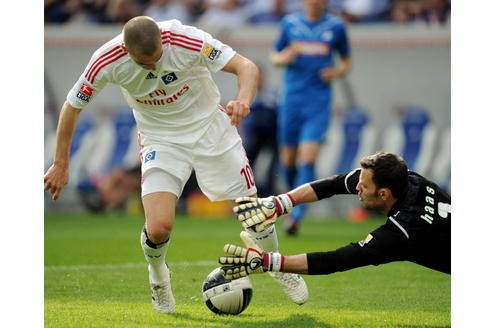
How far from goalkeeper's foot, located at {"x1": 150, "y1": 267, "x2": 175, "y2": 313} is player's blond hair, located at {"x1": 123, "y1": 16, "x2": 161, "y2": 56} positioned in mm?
1509

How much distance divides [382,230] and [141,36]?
1.83 meters

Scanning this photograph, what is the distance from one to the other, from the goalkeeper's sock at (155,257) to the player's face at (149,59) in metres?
1.07

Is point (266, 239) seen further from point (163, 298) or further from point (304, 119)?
point (304, 119)

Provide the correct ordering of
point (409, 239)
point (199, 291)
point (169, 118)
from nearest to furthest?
1. point (409, 239)
2. point (169, 118)
3. point (199, 291)

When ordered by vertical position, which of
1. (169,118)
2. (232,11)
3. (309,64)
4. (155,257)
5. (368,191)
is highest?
(232,11)

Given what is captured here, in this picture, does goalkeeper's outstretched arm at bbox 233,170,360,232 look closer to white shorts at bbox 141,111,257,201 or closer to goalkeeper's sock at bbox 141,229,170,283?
white shorts at bbox 141,111,257,201

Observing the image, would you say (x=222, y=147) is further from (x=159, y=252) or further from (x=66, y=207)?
(x=66, y=207)

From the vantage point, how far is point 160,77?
21.8 ft

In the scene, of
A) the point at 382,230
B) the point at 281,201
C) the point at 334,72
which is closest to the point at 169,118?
the point at 281,201

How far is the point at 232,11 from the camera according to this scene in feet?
54.2

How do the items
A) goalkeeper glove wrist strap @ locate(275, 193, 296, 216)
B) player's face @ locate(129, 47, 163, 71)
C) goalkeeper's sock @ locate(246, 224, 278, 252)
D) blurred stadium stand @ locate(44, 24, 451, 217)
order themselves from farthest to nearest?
blurred stadium stand @ locate(44, 24, 451, 217) < goalkeeper's sock @ locate(246, 224, 278, 252) < player's face @ locate(129, 47, 163, 71) < goalkeeper glove wrist strap @ locate(275, 193, 296, 216)

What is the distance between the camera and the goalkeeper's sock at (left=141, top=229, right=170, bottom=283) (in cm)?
659

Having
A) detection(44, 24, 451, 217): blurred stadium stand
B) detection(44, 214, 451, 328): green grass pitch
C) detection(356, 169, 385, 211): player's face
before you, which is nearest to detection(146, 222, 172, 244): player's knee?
detection(44, 214, 451, 328): green grass pitch
